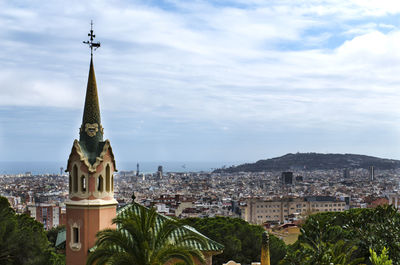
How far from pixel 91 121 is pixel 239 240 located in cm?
1490

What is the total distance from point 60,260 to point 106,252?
1646cm

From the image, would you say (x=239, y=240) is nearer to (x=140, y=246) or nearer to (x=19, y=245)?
(x=19, y=245)

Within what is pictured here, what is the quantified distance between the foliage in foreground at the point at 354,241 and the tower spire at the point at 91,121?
657 cm

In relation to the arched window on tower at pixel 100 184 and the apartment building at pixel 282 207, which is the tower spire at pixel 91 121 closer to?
the arched window on tower at pixel 100 184

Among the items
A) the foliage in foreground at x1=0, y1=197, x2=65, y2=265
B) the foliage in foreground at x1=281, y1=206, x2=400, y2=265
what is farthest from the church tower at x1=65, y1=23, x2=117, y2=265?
the foliage in foreground at x1=0, y1=197, x2=65, y2=265

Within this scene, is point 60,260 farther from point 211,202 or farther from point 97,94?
point 211,202

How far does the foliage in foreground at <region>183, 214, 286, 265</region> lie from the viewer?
29891mm

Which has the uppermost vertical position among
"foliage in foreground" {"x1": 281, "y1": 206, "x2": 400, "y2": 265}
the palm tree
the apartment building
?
the palm tree

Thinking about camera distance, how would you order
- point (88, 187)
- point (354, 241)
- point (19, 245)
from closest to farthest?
1. point (88, 187)
2. point (354, 241)
3. point (19, 245)

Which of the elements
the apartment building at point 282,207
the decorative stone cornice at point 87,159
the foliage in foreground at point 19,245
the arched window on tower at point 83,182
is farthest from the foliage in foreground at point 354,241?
the apartment building at point 282,207

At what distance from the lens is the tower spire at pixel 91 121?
690 inches

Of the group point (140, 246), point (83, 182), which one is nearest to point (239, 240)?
point (83, 182)

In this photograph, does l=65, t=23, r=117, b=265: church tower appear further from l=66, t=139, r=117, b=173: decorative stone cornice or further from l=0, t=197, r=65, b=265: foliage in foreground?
l=0, t=197, r=65, b=265: foliage in foreground

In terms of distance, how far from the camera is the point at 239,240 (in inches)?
1190
